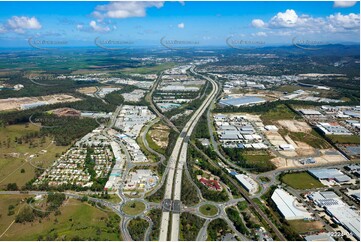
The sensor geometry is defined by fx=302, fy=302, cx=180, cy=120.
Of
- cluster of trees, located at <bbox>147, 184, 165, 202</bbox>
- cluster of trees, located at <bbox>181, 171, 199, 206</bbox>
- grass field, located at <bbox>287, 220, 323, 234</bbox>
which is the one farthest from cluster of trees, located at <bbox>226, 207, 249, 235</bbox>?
cluster of trees, located at <bbox>147, 184, 165, 202</bbox>

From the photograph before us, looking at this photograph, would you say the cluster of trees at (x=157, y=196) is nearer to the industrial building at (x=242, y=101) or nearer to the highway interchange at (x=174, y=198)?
the highway interchange at (x=174, y=198)

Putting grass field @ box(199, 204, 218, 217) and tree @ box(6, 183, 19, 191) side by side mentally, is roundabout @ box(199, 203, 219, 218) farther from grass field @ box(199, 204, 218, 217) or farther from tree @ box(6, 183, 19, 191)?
tree @ box(6, 183, 19, 191)

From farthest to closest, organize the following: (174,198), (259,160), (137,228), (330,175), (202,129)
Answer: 1. (202,129)
2. (259,160)
3. (330,175)
4. (174,198)
5. (137,228)

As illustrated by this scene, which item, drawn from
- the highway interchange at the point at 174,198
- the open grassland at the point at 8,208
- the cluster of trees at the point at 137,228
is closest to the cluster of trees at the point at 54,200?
the highway interchange at the point at 174,198

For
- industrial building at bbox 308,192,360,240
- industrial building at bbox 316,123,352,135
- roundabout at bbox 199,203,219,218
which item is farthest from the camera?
industrial building at bbox 316,123,352,135

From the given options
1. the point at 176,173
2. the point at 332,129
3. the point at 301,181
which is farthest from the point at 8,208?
the point at 332,129

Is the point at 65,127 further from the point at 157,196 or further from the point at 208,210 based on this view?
the point at 208,210
